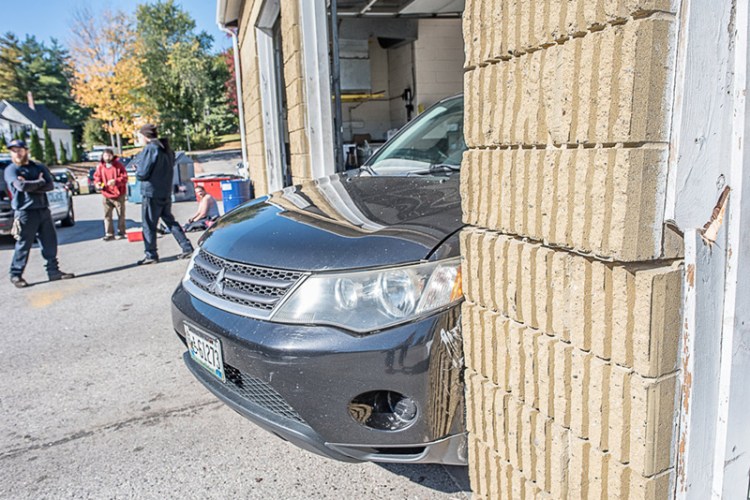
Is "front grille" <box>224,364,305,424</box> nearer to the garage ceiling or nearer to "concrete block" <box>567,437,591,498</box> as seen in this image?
"concrete block" <box>567,437,591,498</box>

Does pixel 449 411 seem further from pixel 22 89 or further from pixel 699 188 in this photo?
pixel 22 89

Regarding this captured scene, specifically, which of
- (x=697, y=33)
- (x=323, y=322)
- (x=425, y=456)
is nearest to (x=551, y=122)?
(x=697, y=33)

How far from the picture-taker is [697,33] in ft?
3.90

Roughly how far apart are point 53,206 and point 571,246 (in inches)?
519

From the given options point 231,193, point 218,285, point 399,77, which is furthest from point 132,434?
point 399,77

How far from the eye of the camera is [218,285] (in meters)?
2.44

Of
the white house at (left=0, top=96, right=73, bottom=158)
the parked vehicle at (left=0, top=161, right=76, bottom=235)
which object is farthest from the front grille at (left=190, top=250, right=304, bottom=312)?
the white house at (left=0, top=96, right=73, bottom=158)

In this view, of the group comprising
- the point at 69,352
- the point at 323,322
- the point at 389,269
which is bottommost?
the point at 69,352

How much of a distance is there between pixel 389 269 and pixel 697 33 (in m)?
1.17

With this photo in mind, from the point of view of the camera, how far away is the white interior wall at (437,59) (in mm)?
12203

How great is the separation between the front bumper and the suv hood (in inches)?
10.7

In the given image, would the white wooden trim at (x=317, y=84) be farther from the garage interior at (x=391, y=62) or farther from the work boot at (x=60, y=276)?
the garage interior at (x=391, y=62)

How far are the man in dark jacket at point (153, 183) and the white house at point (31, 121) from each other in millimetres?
51284

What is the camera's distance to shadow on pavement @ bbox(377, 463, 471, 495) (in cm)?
238
